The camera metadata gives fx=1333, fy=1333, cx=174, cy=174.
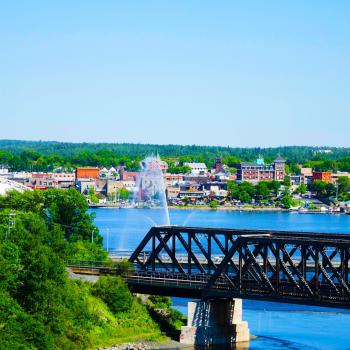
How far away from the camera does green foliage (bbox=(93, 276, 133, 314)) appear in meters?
55.6

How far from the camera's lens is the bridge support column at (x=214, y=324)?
54188mm

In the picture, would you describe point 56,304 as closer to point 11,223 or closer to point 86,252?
point 86,252

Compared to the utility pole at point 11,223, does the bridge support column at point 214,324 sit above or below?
below

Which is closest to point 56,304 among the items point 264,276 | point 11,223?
point 264,276

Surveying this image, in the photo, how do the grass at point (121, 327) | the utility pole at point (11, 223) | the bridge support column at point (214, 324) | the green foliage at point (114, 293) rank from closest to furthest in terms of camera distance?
the grass at point (121, 327)
the bridge support column at point (214, 324)
the green foliage at point (114, 293)
the utility pole at point (11, 223)

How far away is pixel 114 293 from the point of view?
55781mm

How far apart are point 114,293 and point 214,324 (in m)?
4.43

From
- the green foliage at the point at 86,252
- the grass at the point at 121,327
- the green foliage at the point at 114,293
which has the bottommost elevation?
the grass at the point at 121,327

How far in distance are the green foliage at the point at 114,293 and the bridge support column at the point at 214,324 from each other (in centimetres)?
297

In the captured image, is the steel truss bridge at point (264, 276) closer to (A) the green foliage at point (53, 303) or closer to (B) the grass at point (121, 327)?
(A) the green foliage at point (53, 303)

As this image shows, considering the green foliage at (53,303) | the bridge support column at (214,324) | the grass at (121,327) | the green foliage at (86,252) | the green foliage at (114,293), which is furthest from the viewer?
the green foliage at (86,252)

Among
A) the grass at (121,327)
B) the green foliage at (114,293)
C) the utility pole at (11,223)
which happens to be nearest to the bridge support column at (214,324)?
the grass at (121,327)

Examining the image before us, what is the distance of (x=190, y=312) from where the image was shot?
178 feet

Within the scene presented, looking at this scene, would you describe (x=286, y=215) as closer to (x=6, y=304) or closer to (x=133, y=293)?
(x=133, y=293)
